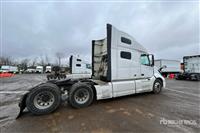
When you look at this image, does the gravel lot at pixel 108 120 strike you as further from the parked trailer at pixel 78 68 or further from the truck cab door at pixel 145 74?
the parked trailer at pixel 78 68

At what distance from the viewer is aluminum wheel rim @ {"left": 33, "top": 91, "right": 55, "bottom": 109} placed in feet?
14.4

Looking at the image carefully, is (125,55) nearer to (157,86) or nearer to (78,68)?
(157,86)

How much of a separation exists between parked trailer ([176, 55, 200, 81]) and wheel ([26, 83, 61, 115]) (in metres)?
18.2

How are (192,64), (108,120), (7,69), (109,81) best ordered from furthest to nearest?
(7,69) → (192,64) → (109,81) → (108,120)

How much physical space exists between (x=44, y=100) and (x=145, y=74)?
17.1 ft

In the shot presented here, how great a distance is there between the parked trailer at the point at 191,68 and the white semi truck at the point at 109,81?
1218cm

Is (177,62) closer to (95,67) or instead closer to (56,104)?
(95,67)

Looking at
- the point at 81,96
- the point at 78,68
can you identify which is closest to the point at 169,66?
the point at 78,68

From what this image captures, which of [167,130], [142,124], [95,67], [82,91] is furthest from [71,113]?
[95,67]

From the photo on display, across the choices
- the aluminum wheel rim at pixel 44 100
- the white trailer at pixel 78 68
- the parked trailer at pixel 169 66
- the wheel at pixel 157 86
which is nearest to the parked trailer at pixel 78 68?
the white trailer at pixel 78 68

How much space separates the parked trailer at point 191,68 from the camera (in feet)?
52.9

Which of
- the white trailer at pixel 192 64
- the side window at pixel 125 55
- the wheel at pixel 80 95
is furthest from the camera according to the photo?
the white trailer at pixel 192 64

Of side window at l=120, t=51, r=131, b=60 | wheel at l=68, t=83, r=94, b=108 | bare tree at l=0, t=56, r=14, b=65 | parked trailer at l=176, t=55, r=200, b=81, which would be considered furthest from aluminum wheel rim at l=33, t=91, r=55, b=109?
bare tree at l=0, t=56, r=14, b=65

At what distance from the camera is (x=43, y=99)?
178 inches
